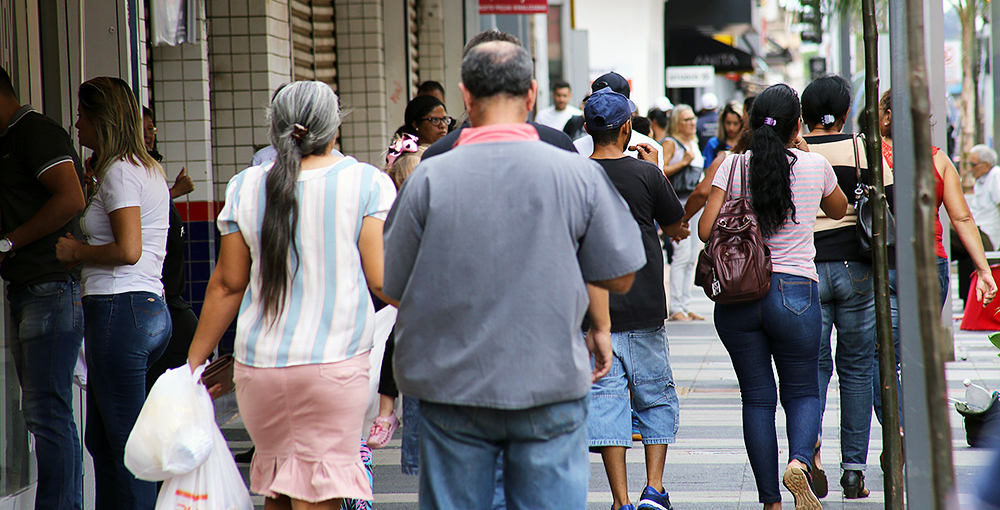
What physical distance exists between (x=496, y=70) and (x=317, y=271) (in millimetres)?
930

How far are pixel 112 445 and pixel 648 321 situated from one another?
2.19 metres

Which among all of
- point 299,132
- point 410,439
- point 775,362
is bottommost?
point 410,439

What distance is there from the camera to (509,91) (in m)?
2.76

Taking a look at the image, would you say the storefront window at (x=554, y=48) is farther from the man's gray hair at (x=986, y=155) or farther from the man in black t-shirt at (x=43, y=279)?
the man in black t-shirt at (x=43, y=279)

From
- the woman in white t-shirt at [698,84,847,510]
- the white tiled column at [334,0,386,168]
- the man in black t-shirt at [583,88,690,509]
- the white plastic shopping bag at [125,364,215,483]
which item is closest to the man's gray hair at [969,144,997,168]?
the white tiled column at [334,0,386,168]

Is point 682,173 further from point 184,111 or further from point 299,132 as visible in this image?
point 299,132

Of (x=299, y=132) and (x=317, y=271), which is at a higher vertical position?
(x=299, y=132)

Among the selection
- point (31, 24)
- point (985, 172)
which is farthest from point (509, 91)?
point (985, 172)

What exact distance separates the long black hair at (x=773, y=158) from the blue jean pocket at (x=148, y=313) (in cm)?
243

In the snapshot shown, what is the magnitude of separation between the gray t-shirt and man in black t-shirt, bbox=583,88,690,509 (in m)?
1.77

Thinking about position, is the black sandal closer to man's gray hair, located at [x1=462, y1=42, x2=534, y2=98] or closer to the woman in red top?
the woman in red top

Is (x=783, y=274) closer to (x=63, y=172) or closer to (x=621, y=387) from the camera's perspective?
(x=621, y=387)

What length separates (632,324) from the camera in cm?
450

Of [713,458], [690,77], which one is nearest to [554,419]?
[713,458]
